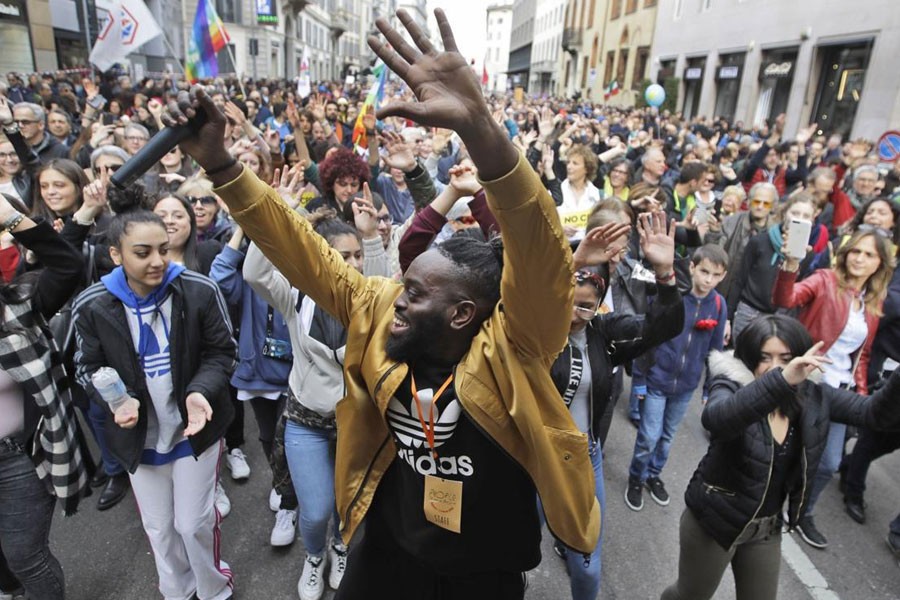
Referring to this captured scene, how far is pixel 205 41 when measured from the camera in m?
9.08

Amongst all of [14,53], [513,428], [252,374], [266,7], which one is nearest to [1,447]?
[252,374]

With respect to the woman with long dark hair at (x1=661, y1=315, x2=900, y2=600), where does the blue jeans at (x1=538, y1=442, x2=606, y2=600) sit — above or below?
below

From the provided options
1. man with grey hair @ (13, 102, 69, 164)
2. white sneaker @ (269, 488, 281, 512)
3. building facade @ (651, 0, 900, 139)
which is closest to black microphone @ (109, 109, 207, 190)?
white sneaker @ (269, 488, 281, 512)

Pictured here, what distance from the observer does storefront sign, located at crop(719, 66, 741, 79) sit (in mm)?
23484

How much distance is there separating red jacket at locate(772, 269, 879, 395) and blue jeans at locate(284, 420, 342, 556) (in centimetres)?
294

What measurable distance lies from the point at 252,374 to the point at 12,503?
125cm

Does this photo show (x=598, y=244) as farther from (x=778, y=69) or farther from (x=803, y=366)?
(x=778, y=69)

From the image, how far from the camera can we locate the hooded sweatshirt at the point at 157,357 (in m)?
2.54

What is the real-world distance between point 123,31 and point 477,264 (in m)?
9.65

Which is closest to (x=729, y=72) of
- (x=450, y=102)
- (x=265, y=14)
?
(x=265, y=14)

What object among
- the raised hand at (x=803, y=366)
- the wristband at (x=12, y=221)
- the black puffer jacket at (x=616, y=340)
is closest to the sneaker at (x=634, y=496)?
the black puffer jacket at (x=616, y=340)

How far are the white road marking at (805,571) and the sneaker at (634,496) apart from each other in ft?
2.84

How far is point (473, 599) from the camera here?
6.11 ft

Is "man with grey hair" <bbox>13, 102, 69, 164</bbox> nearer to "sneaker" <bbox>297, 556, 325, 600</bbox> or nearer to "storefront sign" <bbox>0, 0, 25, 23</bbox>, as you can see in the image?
"sneaker" <bbox>297, 556, 325, 600</bbox>
